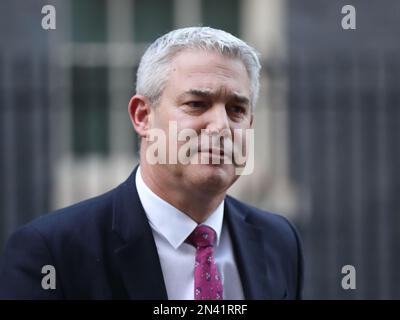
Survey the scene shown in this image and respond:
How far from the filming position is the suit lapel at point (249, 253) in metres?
3.01

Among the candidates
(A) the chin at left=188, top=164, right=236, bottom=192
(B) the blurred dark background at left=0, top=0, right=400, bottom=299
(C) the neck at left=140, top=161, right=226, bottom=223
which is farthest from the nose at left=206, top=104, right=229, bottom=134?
(B) the blurred dark background at left=0, top=0, right=400, bottom=299

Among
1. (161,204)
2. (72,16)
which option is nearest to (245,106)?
(161,204)

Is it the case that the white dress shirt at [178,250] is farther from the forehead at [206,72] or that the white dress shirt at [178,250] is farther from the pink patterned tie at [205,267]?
the forehead at [206,72]

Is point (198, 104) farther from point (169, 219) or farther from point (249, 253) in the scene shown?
point (249, 253)

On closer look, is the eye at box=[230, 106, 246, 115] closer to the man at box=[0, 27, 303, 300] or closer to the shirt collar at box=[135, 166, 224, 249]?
the man at box=[0, 27, 303, 300]

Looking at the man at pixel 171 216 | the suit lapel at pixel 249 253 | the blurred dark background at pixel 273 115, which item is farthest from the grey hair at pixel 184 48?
the blurred dark background at pixel 273 115

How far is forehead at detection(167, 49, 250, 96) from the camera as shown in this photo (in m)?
2.87

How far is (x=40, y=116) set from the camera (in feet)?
27.4

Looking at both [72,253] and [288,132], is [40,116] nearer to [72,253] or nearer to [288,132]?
[288,132]

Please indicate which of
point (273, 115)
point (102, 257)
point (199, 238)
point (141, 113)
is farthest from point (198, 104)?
point (273, 115)

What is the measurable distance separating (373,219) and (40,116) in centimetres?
312

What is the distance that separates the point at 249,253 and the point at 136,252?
1.36 feet

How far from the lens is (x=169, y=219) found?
2.99m

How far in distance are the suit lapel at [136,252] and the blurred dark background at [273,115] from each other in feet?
17.1
